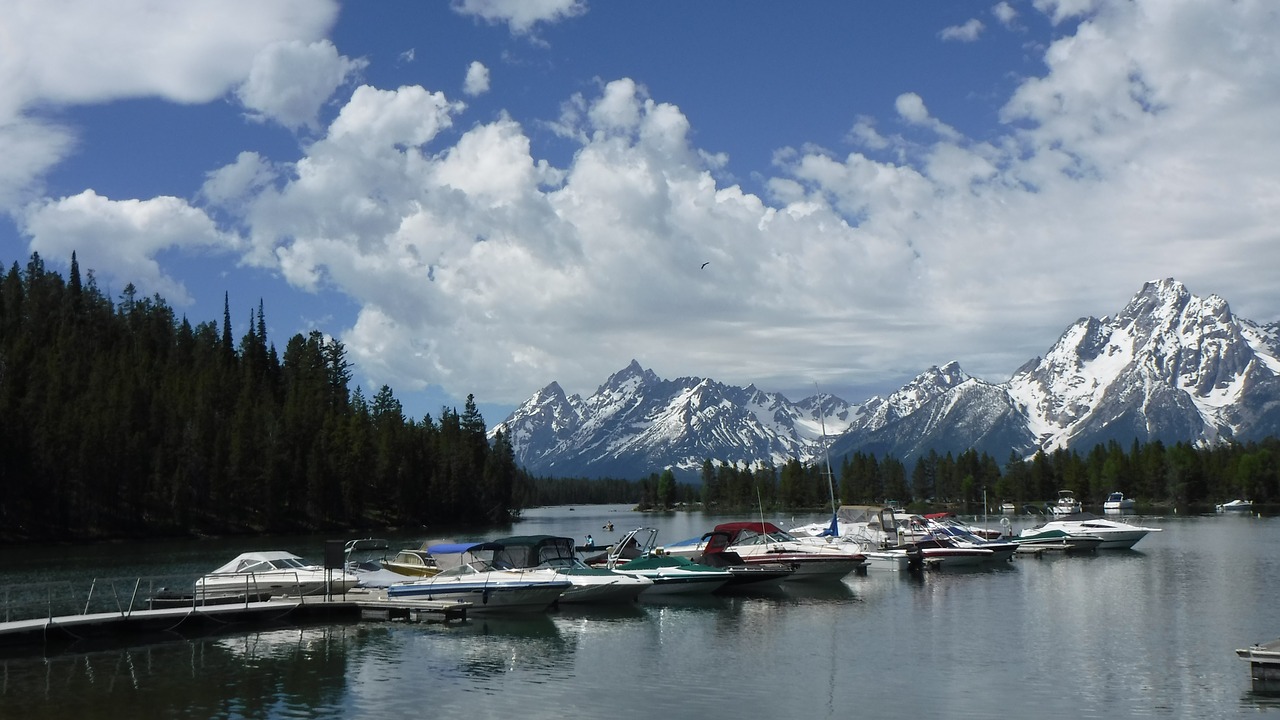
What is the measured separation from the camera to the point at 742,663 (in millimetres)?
35250

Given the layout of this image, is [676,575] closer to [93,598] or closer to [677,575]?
[677,575]

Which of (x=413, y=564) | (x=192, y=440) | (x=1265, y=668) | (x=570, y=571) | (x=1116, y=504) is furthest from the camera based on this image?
(x=1116, y=504)

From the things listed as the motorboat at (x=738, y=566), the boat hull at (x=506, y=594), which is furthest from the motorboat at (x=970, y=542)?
the boat hull at (x=506, y=594)

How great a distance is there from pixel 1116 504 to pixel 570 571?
15564 cm

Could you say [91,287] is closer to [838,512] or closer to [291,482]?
[291,482]

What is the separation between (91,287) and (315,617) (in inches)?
7091

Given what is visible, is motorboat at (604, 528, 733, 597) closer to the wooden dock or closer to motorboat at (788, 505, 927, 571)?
the wooden dock

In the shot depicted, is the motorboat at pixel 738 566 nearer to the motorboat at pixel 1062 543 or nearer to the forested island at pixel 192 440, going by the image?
the motorboat at pixel 1062 543

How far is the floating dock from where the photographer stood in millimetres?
29438

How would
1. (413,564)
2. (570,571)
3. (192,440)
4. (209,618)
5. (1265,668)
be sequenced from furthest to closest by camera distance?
1. (192,440)
2. (413,564)
3. (570,571)
4. (209,618)
5. (1265,668)

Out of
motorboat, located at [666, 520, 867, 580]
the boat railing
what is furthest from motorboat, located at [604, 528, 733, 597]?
the boat railing

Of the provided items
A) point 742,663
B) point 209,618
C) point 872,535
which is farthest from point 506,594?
point 872,535

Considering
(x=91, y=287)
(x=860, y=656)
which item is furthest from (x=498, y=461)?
(x=860, y=656)

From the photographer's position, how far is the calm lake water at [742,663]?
2888cm
